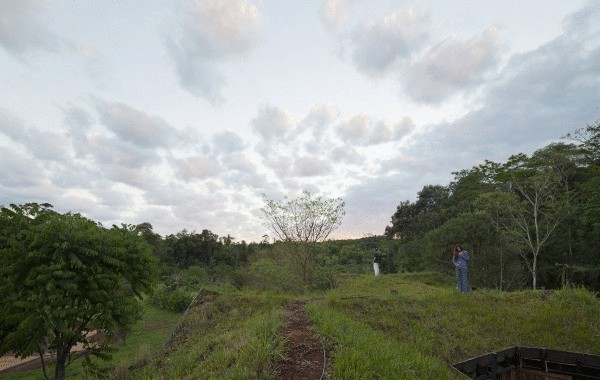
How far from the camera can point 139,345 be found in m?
13.1

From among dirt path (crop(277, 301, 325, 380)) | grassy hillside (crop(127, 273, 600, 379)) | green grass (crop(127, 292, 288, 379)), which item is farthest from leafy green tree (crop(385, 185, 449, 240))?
dirt path (crop(277, 301, 325, 380))

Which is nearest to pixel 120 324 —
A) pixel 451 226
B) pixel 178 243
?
pixel 451 226

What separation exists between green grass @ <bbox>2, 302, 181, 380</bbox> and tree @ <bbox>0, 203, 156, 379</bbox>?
4.78ft

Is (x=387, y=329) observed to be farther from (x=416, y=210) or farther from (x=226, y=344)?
(x=416, y=210)

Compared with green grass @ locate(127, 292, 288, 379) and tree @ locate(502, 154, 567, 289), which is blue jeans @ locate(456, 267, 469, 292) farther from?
tree @ locate(502, 154, 567, 289)

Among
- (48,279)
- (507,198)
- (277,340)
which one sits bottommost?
(277,340)

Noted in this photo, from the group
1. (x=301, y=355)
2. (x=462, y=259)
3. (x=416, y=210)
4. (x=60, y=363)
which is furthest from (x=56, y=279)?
(x=416, y=210)

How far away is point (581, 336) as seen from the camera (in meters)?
9.64

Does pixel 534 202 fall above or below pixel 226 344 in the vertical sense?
above

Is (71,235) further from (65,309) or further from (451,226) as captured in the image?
(451,226)

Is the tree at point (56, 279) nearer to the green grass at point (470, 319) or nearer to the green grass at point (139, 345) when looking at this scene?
the green grass at point (139, 345)

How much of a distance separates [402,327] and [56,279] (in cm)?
788

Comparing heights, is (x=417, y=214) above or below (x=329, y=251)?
above

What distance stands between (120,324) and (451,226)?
2298cm
